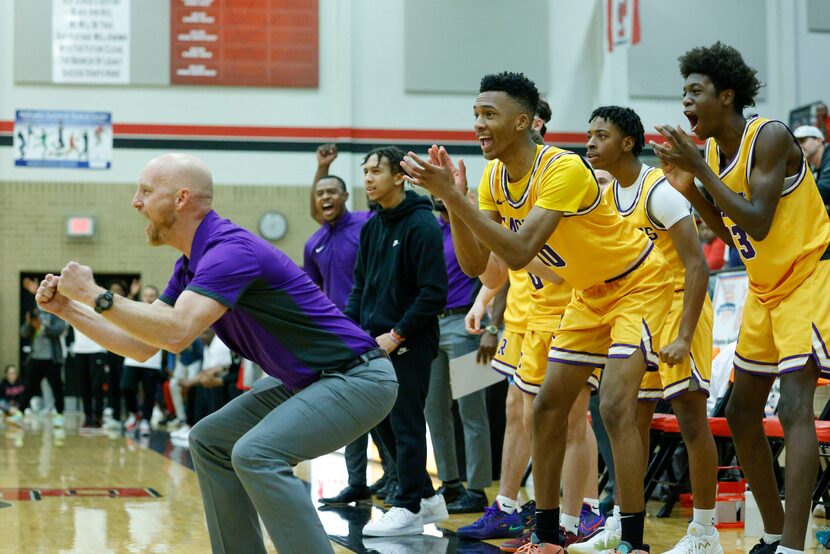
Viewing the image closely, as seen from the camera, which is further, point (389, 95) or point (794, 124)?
point (389, 95)

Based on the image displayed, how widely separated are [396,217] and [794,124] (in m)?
11.7

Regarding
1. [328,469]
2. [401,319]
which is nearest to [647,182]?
[401,319]

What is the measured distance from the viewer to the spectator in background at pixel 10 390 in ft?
53.4

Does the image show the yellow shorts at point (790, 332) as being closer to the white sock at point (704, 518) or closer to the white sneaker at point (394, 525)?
the white sock at point (704, 518)

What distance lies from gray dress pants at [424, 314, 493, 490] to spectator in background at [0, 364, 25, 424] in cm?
1123

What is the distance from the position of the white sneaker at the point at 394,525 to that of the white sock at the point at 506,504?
43cm

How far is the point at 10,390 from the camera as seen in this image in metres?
16.4

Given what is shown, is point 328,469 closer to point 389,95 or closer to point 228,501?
point 228,501

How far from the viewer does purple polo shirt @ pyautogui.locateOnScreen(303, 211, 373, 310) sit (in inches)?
273

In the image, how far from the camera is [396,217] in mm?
5824

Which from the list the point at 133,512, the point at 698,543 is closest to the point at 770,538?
the point at 698,543

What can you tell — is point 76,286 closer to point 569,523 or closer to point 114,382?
point 569,523

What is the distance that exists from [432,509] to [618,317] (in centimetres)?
173

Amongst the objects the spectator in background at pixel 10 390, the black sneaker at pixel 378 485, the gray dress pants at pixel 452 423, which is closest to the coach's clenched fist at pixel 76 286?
the gray dress pants at pixel 452 423
